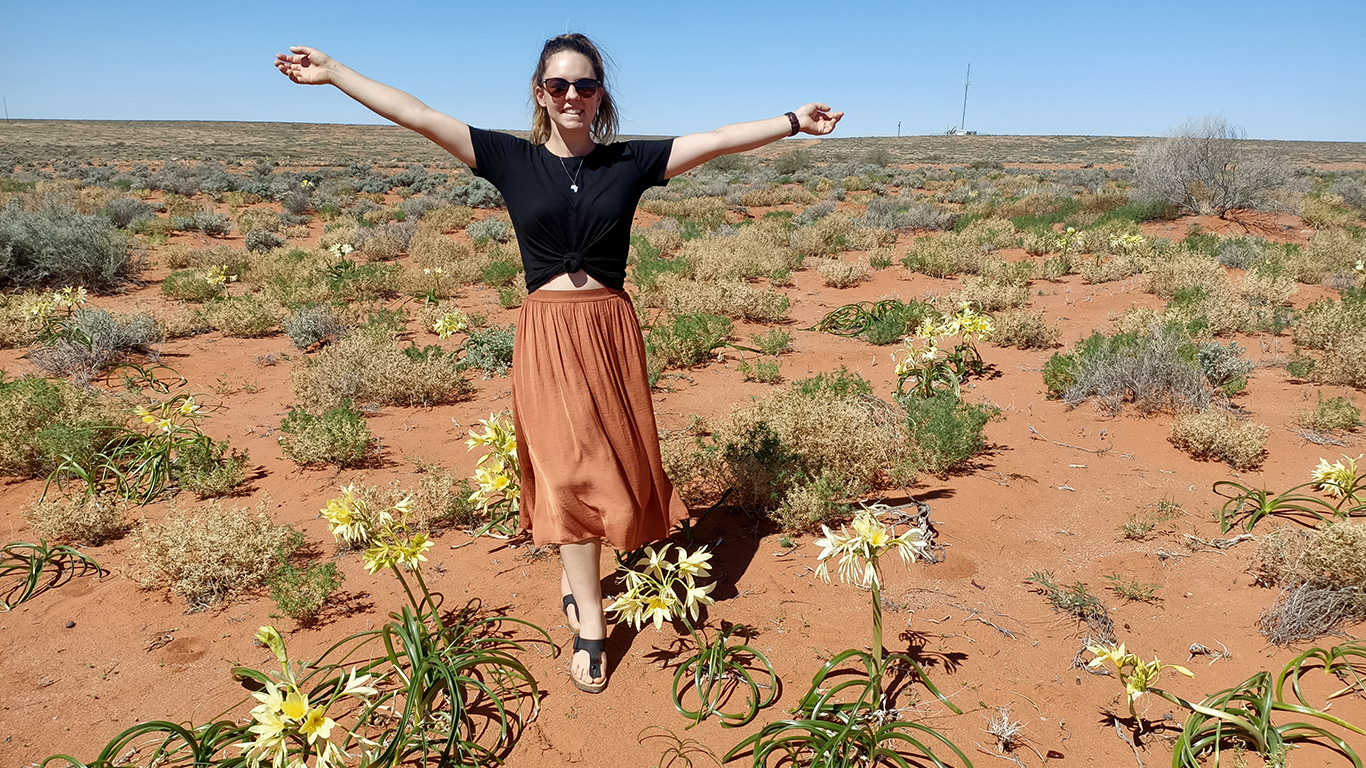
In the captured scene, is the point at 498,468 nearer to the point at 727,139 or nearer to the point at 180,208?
the point at 727,139

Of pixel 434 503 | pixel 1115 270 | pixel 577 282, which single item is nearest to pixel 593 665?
pixel 577 282

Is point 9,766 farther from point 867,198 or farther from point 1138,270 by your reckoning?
point 867,198

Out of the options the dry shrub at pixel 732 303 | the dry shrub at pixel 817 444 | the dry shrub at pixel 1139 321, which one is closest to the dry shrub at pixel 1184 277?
the dry shrub at pixel 1139 321

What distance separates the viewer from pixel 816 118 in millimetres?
2490

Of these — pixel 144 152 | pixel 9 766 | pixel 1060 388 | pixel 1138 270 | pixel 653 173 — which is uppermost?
pixel 144 152

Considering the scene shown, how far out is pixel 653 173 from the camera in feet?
7.70

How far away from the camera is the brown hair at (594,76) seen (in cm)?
217

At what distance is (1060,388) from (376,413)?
4.87 metres

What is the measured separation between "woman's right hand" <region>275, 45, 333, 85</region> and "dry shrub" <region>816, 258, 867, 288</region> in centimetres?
716

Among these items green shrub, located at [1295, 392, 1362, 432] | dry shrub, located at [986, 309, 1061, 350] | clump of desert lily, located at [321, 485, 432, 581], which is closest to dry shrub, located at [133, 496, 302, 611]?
clump of desert lily, located at [321, 485, 432, 581]

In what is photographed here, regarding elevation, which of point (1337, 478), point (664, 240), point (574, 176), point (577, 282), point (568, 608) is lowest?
point (568, 608)

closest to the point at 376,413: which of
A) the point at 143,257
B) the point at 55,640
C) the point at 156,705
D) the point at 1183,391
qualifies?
the point at 55,640

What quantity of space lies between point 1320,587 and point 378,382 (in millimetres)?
5262

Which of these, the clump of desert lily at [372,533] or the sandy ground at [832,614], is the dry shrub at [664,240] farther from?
the clump of desert lily at [372,533]
